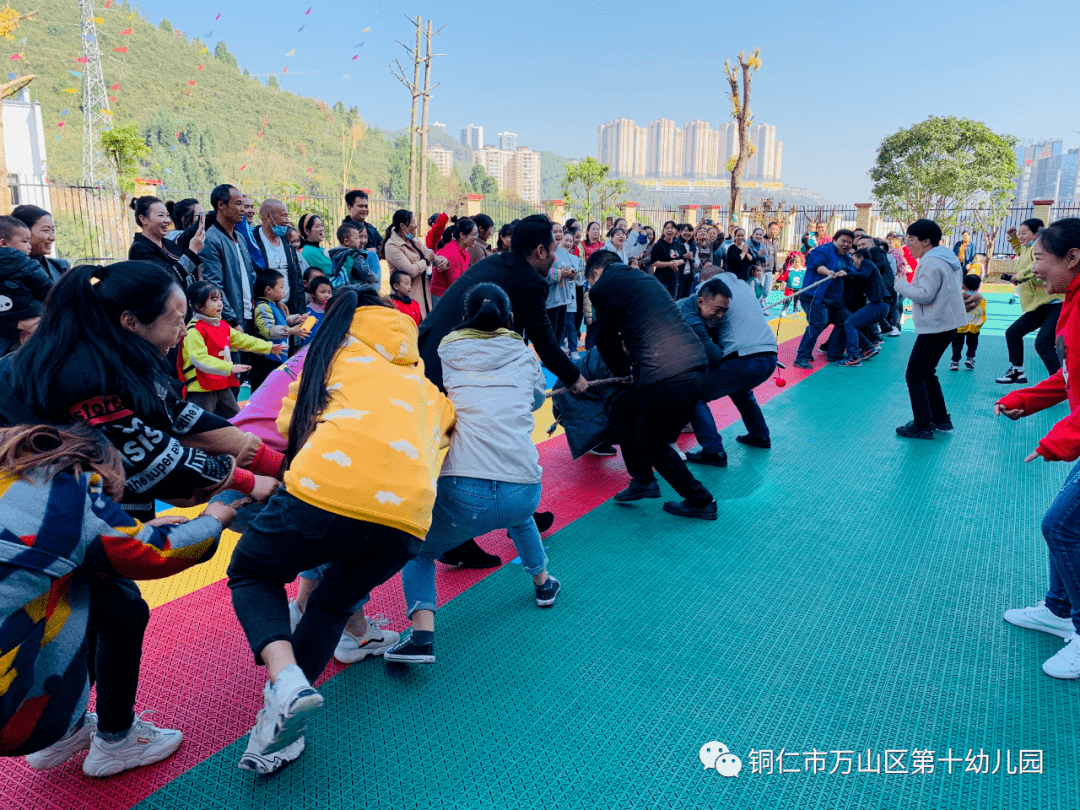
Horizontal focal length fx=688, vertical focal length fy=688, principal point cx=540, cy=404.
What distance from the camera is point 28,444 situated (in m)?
1.53

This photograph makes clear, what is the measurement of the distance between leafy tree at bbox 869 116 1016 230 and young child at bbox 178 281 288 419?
2730 cm

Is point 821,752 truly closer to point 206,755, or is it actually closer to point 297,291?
point 206,755

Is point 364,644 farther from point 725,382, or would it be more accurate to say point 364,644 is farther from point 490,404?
point 725,382

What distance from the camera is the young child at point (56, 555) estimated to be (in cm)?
148

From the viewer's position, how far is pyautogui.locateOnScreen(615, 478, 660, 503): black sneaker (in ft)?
13.8

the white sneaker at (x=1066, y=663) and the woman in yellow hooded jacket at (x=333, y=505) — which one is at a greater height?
the woman in yellow hooded jacket at (x=333, y=505)

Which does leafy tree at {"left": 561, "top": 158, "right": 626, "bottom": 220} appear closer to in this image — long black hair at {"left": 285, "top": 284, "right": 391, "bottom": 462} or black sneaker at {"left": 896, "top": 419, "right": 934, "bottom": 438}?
black sneaker at {"left": 896, "top": 419, "right": 934, "bottom": 438}

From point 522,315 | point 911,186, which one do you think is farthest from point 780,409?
point 911,186

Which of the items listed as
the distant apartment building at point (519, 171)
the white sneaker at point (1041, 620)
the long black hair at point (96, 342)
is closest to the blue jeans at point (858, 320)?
the white sneaker at point (1041, 620)

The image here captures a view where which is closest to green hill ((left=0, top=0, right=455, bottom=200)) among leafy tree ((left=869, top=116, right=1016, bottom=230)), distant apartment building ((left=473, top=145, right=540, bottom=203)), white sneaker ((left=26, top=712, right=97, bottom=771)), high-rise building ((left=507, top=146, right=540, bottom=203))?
leafy tree ((left=869, top=116, right=1016, bottom=230))

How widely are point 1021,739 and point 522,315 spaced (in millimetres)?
2565

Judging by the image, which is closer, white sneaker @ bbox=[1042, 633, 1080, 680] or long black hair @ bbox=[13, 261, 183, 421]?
long black hair @ bbox=[13, 261, 183, 421]

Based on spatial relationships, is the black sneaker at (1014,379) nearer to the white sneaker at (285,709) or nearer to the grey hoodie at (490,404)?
the grey hoodie at (490,404)

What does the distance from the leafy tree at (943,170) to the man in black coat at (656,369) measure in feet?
85.4
